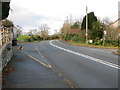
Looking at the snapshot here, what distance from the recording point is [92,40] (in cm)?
4519

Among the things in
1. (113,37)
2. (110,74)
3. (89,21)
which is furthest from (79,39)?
(110,74)

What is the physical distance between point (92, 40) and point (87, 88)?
37949 millimetres

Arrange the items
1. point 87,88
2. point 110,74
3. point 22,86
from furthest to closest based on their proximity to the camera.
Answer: point 110,74 < point 22,86 < point 87,88

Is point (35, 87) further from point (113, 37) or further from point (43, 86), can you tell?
point (113, 37)

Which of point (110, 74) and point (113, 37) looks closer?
point (110, 74)

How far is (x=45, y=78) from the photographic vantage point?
32.4 feet

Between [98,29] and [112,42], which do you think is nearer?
[112,42]

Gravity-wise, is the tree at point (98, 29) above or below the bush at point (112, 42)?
above

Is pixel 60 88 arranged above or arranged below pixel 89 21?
below

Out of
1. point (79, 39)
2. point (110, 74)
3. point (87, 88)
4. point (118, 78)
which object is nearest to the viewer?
point (87, 88)

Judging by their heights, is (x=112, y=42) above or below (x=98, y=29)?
below

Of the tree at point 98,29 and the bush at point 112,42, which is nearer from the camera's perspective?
the bush at point 112,42

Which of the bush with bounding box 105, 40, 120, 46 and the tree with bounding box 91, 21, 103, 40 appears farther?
the tree with bounding box 91, 21, 103, 40

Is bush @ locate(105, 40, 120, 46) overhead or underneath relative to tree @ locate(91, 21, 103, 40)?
underneath
